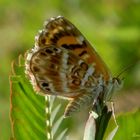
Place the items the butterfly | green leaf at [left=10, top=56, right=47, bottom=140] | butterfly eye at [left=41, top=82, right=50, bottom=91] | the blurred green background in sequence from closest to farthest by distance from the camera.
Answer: green leaf at [left=10, top=56, right=47, bottom=140] < butterfly eye at [left=41, top=82, right=50, bottom=91] < the butterfly < the blurred green background

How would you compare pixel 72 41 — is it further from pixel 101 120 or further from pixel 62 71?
pixel 101 120

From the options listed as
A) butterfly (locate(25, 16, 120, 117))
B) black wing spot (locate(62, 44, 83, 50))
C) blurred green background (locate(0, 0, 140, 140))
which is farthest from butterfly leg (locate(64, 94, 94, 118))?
blurred green background (locate(0, 0, 140, 140))

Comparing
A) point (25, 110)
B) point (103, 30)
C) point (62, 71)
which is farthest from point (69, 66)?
point (103, 30)

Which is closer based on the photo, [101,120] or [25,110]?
[101,120]

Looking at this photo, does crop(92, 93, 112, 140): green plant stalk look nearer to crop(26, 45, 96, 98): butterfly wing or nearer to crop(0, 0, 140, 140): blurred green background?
crop(26, 45, 96, 98): butterfly wing

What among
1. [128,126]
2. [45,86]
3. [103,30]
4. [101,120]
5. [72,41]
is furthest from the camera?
[103,30]

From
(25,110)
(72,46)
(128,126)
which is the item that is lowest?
(128,126)

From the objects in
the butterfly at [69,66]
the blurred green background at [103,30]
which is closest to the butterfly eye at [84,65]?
the butterfly at [69,66]
